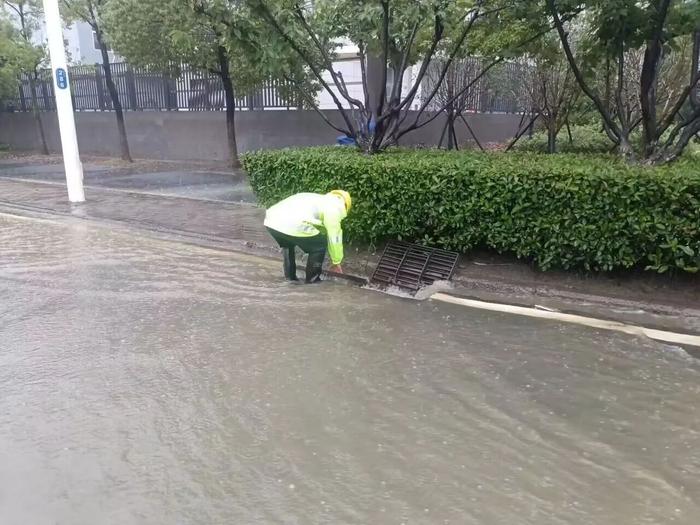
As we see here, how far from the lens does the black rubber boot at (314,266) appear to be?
6598 mm

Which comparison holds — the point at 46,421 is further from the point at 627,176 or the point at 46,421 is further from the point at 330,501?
the point at 627,176

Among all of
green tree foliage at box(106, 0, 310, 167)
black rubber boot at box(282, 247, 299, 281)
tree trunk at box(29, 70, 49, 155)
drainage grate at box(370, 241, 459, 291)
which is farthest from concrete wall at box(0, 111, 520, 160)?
black rubber boot at box(282, 247, 299, 281)

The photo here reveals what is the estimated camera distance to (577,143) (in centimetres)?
1322

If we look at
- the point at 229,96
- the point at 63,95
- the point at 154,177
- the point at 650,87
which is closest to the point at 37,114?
the point at 154,177

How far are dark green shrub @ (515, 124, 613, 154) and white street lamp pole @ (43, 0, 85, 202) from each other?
26.1 feet

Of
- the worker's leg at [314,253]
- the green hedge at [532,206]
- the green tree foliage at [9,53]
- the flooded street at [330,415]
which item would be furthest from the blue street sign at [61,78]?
the green tree foliage at [9,53]

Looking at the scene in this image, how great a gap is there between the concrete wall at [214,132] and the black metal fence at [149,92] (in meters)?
0.27

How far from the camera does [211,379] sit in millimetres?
4422

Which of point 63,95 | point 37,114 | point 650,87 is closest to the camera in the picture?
point 650,87

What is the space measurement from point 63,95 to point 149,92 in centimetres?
902

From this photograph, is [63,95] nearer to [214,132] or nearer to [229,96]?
[229,96]

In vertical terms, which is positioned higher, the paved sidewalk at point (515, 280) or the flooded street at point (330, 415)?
the paved sidewalk at point (515, 280)

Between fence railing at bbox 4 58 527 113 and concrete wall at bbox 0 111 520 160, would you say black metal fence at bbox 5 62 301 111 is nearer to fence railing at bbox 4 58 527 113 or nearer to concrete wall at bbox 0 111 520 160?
fence railing at bbox 4 58 527 113

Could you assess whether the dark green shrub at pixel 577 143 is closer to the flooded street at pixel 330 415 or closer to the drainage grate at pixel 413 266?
the drainage grate at pixel 413 266
